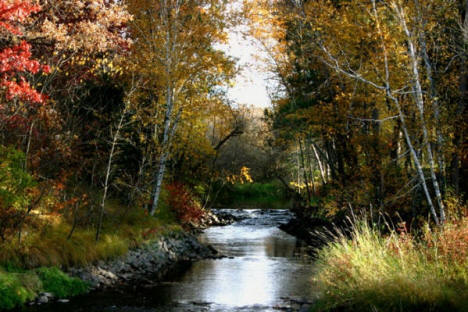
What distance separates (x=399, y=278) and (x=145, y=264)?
852cm

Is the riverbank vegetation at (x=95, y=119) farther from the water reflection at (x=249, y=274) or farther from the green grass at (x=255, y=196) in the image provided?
the green grass at (x=255, y=196)

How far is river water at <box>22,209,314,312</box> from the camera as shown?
1020 cm

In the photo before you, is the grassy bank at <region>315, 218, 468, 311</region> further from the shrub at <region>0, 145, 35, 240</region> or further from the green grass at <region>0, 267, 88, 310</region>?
the shrub at <region>0, 145, 35, 240</region>

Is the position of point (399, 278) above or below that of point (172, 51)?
below

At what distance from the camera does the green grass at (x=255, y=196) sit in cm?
4162

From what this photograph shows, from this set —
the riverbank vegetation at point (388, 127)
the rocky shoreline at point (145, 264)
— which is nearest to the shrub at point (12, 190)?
the rocky shoreline at point (145, 264)

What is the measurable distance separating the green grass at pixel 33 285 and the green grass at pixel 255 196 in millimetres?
29328

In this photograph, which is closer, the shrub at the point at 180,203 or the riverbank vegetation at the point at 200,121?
the riverbank vegetation at the point at 200,121

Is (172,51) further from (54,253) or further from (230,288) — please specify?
(230,288)

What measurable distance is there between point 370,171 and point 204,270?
5.75 m

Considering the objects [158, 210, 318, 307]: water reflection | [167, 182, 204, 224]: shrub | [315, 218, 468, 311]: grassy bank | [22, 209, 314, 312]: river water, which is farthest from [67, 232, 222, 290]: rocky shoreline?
[315, 218, 468, 311]: grassy bank

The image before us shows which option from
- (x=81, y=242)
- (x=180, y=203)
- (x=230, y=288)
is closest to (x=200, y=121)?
(x=180, y=203)

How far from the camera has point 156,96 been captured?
1912cm

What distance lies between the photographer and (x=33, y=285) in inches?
403
